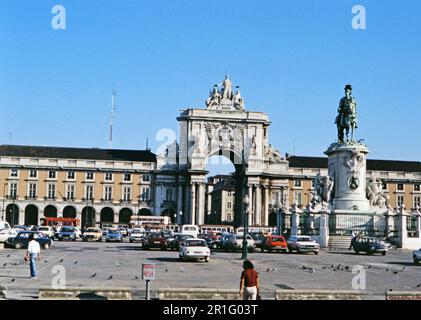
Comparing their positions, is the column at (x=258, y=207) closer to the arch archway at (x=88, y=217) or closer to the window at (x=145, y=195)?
the window at (x=145, y=195)

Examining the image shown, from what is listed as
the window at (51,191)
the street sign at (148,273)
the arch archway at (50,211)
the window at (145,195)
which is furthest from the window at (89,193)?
the street sign at (148,273)

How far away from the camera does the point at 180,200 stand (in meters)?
122

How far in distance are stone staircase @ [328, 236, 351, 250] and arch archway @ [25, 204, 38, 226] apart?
252 ft

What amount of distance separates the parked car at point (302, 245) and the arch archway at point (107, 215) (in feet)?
253

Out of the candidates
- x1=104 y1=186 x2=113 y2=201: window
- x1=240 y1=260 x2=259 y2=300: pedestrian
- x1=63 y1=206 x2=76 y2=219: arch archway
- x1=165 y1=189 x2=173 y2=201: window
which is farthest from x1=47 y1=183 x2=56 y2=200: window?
x1=240 y1=260 x2=259 y2=300: pedestrian

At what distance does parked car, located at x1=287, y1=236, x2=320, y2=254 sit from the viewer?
155 feet

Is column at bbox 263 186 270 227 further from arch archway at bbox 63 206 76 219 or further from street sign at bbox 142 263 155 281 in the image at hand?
street sign at bbox 142 263 155 281

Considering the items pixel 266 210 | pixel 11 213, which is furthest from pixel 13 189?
pixel 266 210

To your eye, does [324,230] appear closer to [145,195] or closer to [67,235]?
[67,235]

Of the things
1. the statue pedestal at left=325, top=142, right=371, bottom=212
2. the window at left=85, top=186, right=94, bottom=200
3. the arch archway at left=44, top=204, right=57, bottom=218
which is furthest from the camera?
the window at left=85, top=186, right=94, bottom=200

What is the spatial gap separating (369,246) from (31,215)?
85.8 meters

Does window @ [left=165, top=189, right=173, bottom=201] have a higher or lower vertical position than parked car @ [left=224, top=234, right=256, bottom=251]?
higher
